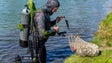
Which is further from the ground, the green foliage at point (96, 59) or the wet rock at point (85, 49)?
the wet rock at point (85, 49)

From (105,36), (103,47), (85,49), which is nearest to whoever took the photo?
(85,49)

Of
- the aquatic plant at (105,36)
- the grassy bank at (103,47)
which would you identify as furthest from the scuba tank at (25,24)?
the aquatic plant at (105,36)

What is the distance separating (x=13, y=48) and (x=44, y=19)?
809 cm

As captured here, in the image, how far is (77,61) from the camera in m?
13.8

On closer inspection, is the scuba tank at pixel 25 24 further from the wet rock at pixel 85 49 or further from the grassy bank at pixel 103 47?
the wet rock at pixel 85 49

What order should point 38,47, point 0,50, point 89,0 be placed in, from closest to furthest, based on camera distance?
point 38,47 < point 0,50 < point 89,0

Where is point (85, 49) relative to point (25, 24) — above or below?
below

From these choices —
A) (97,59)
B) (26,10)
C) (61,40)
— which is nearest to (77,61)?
(97,59)

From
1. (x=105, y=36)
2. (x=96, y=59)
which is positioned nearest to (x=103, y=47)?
(x=105, y=36)

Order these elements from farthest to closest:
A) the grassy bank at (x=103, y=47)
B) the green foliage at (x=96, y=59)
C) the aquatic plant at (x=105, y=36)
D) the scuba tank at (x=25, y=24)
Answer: the aquatic plant at (x=105, y=36), the scuba tank at (x=25, y=24), the grassy bank at (x=103, y=47), the green foliage at (x=96, y=59)

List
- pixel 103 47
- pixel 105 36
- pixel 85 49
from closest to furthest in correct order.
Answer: pixel 85 49
pixel 103 47
pixel 105 36

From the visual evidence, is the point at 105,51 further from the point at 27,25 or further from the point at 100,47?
the point at 27,25

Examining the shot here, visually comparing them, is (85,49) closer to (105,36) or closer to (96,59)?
(96,59)

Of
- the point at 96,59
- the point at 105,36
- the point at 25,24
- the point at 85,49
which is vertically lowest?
the point at 96,59
